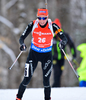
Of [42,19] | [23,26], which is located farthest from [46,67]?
[23,26]

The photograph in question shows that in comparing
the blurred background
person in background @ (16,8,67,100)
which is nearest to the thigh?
person in background @ (16,8,67,100)

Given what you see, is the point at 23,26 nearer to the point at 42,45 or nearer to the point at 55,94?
the point at 55,94

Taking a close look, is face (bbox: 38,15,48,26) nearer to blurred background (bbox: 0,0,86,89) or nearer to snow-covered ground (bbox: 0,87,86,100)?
snow-covered ground (bbox: 0,87,86,100)

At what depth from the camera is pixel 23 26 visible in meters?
8.41

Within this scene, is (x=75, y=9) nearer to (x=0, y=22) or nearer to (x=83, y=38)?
(x=83, y=38)

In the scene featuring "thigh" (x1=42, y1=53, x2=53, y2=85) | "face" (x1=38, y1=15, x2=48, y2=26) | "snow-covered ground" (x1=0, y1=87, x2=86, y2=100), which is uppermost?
"face" (x1=38, y1=15, x2=48, y2=26)

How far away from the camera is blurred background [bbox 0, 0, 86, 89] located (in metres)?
8.61

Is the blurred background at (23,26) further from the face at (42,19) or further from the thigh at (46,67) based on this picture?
the face at (42,19)

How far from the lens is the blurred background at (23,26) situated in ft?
28.2

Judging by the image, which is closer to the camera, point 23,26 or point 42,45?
point 42,45

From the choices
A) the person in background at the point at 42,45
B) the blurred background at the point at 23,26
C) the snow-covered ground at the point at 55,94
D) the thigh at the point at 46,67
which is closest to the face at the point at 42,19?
the person in background at the point at 42,45

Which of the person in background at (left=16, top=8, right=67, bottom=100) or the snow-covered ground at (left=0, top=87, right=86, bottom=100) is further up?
the person in background at (left=16, top=8, right=67, bottom=100)

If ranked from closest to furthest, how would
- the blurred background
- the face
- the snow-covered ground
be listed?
1. the face
2. the snow-covered ground
3. the blurred background

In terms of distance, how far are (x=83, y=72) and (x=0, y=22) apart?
19.5ft
